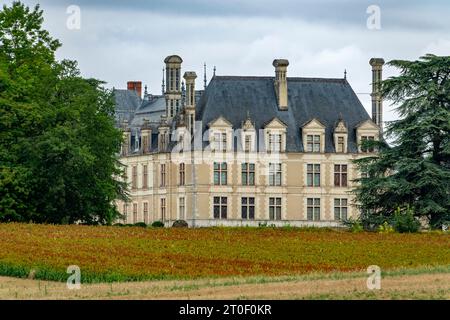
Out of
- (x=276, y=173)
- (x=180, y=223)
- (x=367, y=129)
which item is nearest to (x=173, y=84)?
(x=276, y=173)

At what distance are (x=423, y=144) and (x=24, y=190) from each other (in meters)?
22.7

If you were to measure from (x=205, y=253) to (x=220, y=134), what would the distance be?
52264 mm

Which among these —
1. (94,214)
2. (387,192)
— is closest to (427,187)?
(387,192)

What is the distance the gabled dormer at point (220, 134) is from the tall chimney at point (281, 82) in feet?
15.8

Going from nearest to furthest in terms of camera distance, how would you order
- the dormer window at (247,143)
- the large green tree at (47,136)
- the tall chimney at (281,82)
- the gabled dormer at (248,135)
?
1. the large green tree at (47,136)
2. the gabled dormer at (248,135)
3. the dormer window at (247,143)
4. the tall chimney at (281,82)

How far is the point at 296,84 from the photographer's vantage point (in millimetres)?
123438

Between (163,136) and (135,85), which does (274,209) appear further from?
(135,85)

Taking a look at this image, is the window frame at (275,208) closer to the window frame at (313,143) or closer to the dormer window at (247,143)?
the dormer window at (247,143)

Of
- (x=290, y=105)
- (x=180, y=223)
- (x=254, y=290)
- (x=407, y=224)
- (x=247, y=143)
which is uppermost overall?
(x=290, y=105)

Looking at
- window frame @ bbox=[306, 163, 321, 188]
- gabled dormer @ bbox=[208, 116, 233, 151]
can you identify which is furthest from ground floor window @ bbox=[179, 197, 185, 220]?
window frame @ bbox=[306, 163, 321, 188]

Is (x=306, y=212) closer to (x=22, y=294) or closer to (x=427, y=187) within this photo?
(x=427, y=187)

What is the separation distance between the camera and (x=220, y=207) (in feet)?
391

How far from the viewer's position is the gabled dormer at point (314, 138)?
120650 millimetres

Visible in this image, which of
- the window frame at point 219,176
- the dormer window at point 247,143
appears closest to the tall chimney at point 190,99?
the window frame at point 219,176
